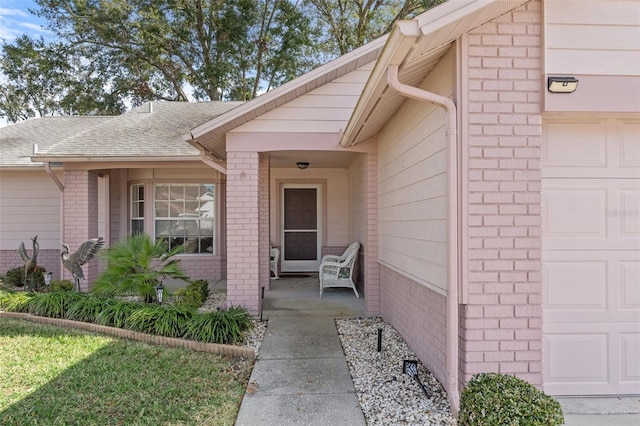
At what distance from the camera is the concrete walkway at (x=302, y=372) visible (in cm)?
325

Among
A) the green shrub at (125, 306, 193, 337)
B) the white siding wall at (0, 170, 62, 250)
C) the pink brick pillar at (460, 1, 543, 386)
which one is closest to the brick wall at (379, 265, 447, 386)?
the pink brick pillar at (460, 1, 543, 386)

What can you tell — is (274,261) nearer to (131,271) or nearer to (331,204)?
(331,204)

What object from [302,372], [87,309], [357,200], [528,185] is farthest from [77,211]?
[528,185]

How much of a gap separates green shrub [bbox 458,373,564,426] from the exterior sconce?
2264mm

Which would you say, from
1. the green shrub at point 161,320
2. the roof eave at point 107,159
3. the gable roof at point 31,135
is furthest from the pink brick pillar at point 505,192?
the gable roof at point 31,135

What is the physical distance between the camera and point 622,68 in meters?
3.11

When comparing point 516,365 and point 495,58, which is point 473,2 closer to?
point 495,58

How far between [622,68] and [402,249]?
110 inches

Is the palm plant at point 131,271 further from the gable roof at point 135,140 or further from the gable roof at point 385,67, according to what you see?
the gable roof at point 135,140

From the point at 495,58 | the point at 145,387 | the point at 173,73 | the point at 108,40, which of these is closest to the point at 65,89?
the point at 108,40

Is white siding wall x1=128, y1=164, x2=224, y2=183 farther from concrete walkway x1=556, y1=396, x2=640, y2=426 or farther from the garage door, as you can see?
concrete walkway x1=556, y1=396, x2=640, y2=426

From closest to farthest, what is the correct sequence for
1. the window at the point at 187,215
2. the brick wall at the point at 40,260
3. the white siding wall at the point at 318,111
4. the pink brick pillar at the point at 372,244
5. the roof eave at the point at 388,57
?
the roof eave at the point at 388,57, the white siding wall at the point at 318,111, the pink brick pillar at the point at 372,244, the window at the point at 187,215, the brick wall at the point at 40,260

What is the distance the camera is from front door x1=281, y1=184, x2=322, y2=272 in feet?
33.3

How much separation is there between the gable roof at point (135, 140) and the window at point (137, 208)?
1446 mm
